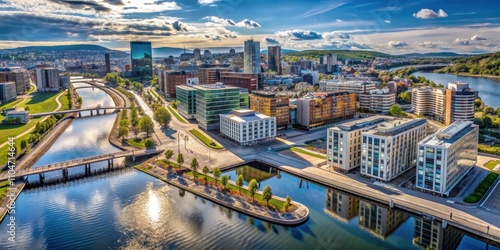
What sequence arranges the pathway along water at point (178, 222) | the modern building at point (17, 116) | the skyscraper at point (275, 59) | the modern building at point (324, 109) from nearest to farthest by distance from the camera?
the pathway along water at point (178, 222)
the modern building at point (324, 109)
the modern building at point (17, 116)
the skyscraper at point (275, 59)

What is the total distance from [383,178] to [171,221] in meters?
21.2

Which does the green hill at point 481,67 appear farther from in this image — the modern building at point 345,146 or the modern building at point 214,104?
the modern building at point 345,146

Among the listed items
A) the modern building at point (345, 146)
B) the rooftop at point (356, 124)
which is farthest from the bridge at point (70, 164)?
the rooftop at point (356, 124)

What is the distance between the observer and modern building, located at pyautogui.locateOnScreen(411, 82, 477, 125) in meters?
59.8

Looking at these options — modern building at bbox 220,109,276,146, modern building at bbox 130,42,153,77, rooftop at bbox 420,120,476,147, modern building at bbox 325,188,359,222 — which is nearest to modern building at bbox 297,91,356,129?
modern building at bbox 220,109,276,146

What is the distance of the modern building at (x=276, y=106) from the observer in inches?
2429

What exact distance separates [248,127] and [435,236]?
95.9 feet

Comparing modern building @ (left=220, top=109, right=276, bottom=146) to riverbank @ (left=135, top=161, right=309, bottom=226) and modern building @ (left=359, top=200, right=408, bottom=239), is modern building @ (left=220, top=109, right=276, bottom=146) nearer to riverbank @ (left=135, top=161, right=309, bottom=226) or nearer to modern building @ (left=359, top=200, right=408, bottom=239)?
riverbank @ (left=135, top=161, right=309, bottom=226)

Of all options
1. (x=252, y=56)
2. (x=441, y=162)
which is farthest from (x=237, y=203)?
(x=252, y=56)

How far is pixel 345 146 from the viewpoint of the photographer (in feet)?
131

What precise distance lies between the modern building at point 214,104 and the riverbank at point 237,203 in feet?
71.0

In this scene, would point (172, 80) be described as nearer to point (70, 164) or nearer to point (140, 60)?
point (70, 164)

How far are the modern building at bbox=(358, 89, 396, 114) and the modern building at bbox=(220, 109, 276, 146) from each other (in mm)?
34635

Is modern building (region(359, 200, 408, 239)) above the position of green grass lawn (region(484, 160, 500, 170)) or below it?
below
